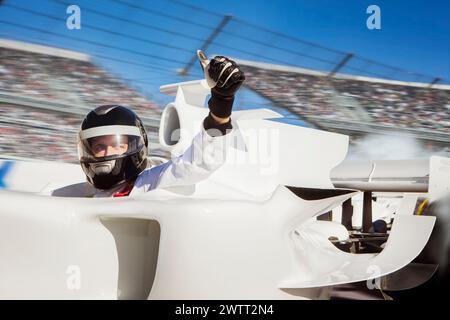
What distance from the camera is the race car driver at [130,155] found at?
1.45 m

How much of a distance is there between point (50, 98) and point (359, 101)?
4.27 metres

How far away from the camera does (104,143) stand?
1.51 metres

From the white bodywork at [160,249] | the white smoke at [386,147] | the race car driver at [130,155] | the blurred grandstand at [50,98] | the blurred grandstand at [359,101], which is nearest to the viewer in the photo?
the white bodywork at [160,249]

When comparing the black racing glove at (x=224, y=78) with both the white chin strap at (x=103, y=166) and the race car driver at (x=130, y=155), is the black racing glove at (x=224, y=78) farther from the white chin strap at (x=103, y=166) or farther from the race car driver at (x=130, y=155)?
the white chin strap at (x=103, y=166)

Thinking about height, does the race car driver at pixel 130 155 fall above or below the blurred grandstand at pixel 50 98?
below

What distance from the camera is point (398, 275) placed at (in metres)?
1.73

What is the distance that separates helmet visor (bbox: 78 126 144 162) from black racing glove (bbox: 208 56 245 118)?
1.12 ft

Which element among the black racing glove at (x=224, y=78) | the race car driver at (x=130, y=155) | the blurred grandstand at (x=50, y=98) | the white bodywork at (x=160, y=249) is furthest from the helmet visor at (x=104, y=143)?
the blurred grandstand at (x=50, y=98)

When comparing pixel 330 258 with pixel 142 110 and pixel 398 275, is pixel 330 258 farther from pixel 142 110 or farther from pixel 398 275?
pixel 142 110

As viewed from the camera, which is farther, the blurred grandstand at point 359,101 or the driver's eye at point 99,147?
the blurred grandstand at point 359,101

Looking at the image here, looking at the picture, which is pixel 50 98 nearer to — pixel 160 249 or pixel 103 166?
pixel 103 166

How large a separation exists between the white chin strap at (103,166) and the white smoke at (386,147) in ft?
17.5

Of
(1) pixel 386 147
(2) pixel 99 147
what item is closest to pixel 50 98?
(2) pixel 99 147

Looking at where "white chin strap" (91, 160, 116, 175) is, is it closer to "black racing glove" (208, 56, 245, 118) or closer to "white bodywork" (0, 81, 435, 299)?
"white bodywork" (0, 81, 435, 299)
